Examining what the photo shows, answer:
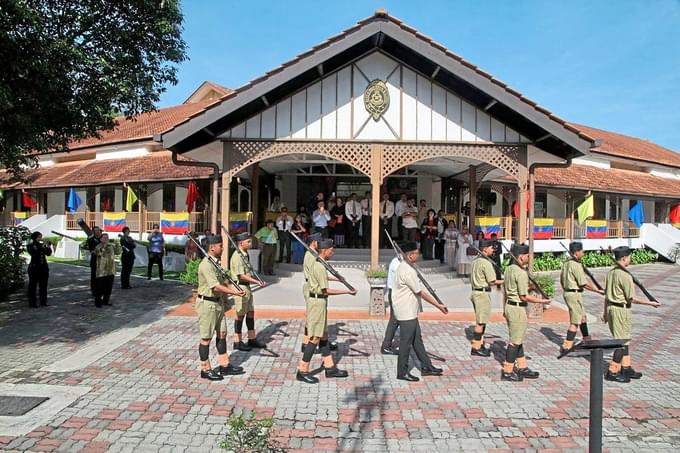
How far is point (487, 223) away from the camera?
61.1 ft

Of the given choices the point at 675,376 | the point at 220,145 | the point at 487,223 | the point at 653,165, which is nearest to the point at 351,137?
the point at 220,145

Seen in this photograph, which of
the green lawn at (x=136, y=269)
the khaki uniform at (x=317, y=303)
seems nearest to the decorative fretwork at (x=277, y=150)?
the khaki uniform at (x=317, y=303)

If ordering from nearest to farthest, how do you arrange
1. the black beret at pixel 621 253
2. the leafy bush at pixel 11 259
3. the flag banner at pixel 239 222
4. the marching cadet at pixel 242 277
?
the black beret at pixel 621 253 < the marching cadet at pixel 242 277 < the leafy bush at pixel 11 259 < the flag banner at pixel 239 222

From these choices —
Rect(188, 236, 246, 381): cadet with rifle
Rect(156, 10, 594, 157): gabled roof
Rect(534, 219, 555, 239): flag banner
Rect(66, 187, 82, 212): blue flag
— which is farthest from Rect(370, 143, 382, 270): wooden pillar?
Rect(66, 187, 82, 212): blue flag

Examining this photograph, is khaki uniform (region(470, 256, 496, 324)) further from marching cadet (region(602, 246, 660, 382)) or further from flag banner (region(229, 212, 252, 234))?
flag banner (region(229, 212, 252, 234))

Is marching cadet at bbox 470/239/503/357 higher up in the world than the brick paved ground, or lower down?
higher up

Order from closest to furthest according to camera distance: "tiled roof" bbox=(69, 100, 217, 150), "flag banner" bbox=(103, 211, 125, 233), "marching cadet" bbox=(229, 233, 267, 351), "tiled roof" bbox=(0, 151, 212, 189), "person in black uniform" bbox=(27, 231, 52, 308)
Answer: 1. "marching cadet" bbox=(229, 233, 267, 351)
2. "person in black uniform" bbox=(27, 231, 52, 308)
3. "tiled roof" bbox=(0, 151, 212, 189)
4. "flag banner" bbox=(103, 211, 125, 233)
5. "tiled roof" bbox=(69, 100, 217, 150)

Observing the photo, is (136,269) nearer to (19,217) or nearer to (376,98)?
(376,98)

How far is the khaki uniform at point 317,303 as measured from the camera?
19.1 ft

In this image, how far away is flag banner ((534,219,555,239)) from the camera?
20.0m

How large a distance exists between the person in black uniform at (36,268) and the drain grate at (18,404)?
542 centimetres

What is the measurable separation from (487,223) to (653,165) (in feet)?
52.2

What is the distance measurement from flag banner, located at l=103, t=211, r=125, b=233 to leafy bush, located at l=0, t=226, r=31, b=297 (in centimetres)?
969

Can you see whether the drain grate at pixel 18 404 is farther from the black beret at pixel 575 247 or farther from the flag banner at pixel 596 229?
the flag banner at pixel 596 229
